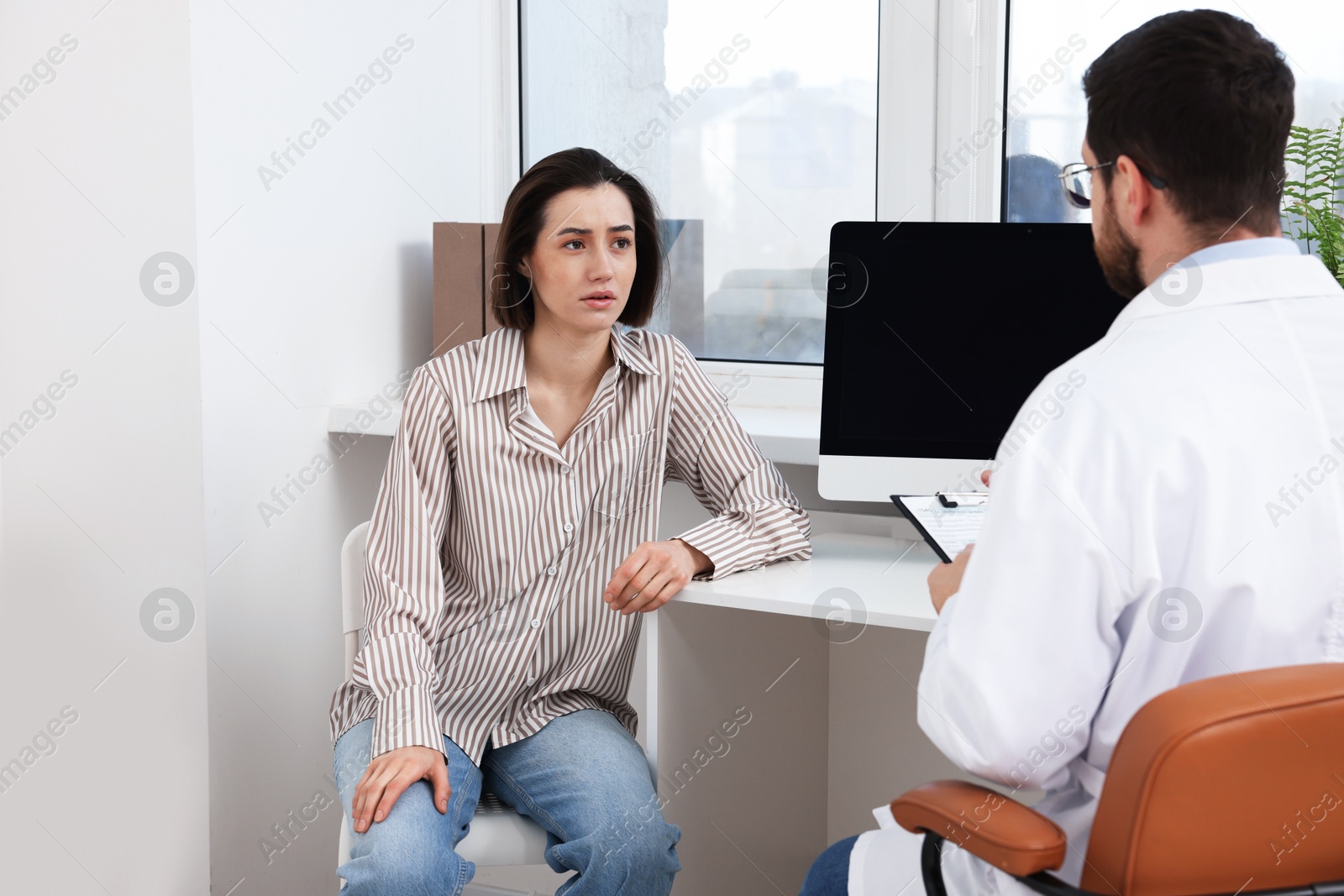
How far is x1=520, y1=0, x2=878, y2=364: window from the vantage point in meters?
2.17

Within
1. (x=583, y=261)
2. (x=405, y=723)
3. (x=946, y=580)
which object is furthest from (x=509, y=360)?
(x=946, y=580)

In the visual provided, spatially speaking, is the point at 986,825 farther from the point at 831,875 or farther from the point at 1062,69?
the point at 1062,69

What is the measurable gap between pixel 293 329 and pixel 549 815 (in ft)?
3.27

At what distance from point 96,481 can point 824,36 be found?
1.51 metres

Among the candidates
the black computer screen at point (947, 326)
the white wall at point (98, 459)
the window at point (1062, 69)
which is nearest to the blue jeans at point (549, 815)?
the white wall at point (98, 459)

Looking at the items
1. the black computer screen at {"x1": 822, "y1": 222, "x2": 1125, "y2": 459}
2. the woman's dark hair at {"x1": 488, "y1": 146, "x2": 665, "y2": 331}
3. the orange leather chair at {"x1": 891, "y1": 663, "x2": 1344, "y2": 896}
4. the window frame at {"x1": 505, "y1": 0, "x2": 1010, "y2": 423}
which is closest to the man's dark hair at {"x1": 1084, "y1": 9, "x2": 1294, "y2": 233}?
the orange leather chair at {"x1": 891, "y1": 663, "x2": 1344, "y2": 896}

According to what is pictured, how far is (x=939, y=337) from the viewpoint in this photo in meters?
1.61

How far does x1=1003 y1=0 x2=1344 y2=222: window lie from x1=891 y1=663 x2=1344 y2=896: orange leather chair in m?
1.33

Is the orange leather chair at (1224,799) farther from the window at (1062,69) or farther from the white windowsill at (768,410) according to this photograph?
the window at (1062,69)

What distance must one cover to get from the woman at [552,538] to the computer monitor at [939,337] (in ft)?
0.52

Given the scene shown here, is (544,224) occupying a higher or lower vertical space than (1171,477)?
higher

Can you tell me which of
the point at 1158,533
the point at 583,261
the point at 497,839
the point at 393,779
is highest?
the point at 583,261

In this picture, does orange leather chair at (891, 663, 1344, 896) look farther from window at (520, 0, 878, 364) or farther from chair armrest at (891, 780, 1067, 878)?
window at (520, 0, 878, 364)

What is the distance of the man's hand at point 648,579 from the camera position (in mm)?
1472
